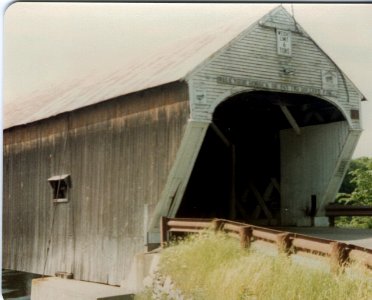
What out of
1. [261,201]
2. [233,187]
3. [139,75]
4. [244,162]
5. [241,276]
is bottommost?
[241,276]

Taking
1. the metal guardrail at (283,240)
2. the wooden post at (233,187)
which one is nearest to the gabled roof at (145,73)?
the metal guardrail at (283,240)

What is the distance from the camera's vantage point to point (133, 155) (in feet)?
43.5

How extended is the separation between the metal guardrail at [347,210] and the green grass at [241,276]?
15.6ft

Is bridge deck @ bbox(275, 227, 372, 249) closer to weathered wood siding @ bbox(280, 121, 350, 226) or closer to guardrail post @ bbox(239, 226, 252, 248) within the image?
weathered wood siding @ bbox(280, 121, 350, 226)

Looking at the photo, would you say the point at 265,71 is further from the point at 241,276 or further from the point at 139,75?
the point at 241,276

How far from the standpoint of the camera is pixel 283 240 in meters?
9.77

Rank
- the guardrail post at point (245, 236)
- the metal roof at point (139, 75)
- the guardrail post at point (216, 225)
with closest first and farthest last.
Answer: the guardrail post at point (245, 236) < the guardrail post at point (216, 225) < the metal roof at point (139, 75)

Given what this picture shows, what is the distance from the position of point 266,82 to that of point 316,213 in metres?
4.06

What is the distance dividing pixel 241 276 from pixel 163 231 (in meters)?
2.88

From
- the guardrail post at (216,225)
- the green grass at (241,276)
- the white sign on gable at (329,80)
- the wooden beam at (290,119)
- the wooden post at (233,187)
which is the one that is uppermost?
the white sign on gable at (329,80)

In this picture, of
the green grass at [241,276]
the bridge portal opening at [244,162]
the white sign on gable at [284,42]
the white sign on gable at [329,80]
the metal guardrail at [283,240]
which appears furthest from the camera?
the bridge portal opening at [244,162]

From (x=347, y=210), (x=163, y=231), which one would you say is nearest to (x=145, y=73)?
(x=163, y=231)

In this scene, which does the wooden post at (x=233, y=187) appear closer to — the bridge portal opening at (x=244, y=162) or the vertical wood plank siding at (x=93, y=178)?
the bridge portal opening at (x=244, y=162)

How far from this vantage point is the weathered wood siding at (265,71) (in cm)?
1198
